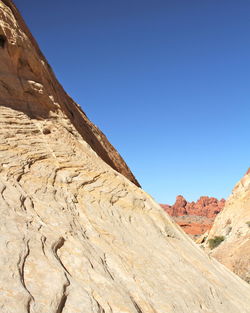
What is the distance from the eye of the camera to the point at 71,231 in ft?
21.7

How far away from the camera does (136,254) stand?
7.31 m

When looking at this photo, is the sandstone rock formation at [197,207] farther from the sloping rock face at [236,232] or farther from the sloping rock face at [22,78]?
the sloping rock face at [22,78]

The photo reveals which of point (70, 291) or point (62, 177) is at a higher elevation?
point (62, 177)

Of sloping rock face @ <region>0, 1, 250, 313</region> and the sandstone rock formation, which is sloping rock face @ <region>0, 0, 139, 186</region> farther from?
the sandstone rock formation

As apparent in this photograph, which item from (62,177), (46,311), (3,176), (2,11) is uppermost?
(2,11)

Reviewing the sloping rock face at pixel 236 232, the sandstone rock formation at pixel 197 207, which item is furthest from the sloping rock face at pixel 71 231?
the sandstone rock formation at pixel 197 207

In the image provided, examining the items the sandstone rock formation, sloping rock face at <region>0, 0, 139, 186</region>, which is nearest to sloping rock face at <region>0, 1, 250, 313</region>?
sloping rock face at <region>0, 0, 139, 186</region>

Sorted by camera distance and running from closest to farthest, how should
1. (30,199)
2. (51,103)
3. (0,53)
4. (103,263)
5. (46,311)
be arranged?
(46,311), (103,263), (30,199), (0,53), (51,103)

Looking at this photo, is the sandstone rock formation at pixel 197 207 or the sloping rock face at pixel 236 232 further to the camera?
the sandstone rock formation at pixel 197 207

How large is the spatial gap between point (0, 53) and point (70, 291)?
7781mm

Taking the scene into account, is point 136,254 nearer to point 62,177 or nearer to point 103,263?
point 103,263

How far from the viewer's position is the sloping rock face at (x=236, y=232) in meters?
22.2

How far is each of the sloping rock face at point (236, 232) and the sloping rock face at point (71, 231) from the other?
12644 mm

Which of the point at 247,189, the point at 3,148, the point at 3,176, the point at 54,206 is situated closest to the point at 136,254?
the point at 54,206
